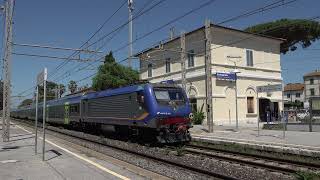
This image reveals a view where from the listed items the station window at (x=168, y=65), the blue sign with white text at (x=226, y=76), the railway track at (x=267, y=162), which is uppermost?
the station window at (x=168, y=65)

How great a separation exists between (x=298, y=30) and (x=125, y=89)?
33.5m

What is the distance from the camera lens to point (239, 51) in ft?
119

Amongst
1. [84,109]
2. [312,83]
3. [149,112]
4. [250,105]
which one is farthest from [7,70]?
[312,83]

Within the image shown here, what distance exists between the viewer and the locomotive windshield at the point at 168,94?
60.5ft

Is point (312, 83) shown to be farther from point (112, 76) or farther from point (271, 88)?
point (271, 88)

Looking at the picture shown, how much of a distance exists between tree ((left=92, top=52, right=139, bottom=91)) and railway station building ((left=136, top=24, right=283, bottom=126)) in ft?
9.93

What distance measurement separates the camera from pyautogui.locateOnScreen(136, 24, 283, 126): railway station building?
112ft

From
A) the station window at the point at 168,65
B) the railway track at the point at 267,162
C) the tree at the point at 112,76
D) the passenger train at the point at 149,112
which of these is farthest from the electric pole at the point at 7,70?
the station window at the point at 168,65

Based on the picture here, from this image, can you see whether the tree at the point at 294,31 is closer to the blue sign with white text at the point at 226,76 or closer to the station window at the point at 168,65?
the station window at the point at 168,65

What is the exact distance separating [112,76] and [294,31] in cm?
2247

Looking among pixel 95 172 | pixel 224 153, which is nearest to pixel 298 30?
pixel 224 153

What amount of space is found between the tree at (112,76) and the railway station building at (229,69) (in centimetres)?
303

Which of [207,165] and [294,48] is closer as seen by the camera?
[207,165]

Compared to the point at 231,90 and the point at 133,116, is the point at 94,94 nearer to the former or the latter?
the point at 133,116
